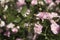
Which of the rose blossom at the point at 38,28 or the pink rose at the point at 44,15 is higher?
the pink rose at the point at 44,15

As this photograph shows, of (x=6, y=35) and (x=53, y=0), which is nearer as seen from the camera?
(x=6, y=35)

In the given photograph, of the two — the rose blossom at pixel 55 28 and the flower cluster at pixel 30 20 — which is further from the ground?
the flower cluster at pixel 30 20

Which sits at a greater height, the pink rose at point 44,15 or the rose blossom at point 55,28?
the pink rose at point 44,15

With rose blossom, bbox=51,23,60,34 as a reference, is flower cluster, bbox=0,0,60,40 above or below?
above

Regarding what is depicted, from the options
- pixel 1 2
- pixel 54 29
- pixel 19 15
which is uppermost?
pixel 1 2

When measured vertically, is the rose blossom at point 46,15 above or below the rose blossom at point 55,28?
above

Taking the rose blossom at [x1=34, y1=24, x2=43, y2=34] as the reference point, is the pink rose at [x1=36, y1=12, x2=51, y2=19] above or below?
above

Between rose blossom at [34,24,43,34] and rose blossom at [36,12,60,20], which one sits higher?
rose blossom at [36,12,60,20]

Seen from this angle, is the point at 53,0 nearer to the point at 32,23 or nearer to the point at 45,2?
the point at 45,2

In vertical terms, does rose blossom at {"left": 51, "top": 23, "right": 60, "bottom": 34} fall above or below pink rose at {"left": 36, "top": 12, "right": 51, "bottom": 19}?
below

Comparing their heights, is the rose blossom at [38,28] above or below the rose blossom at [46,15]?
below

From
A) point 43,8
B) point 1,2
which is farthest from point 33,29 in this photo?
point 1,2
